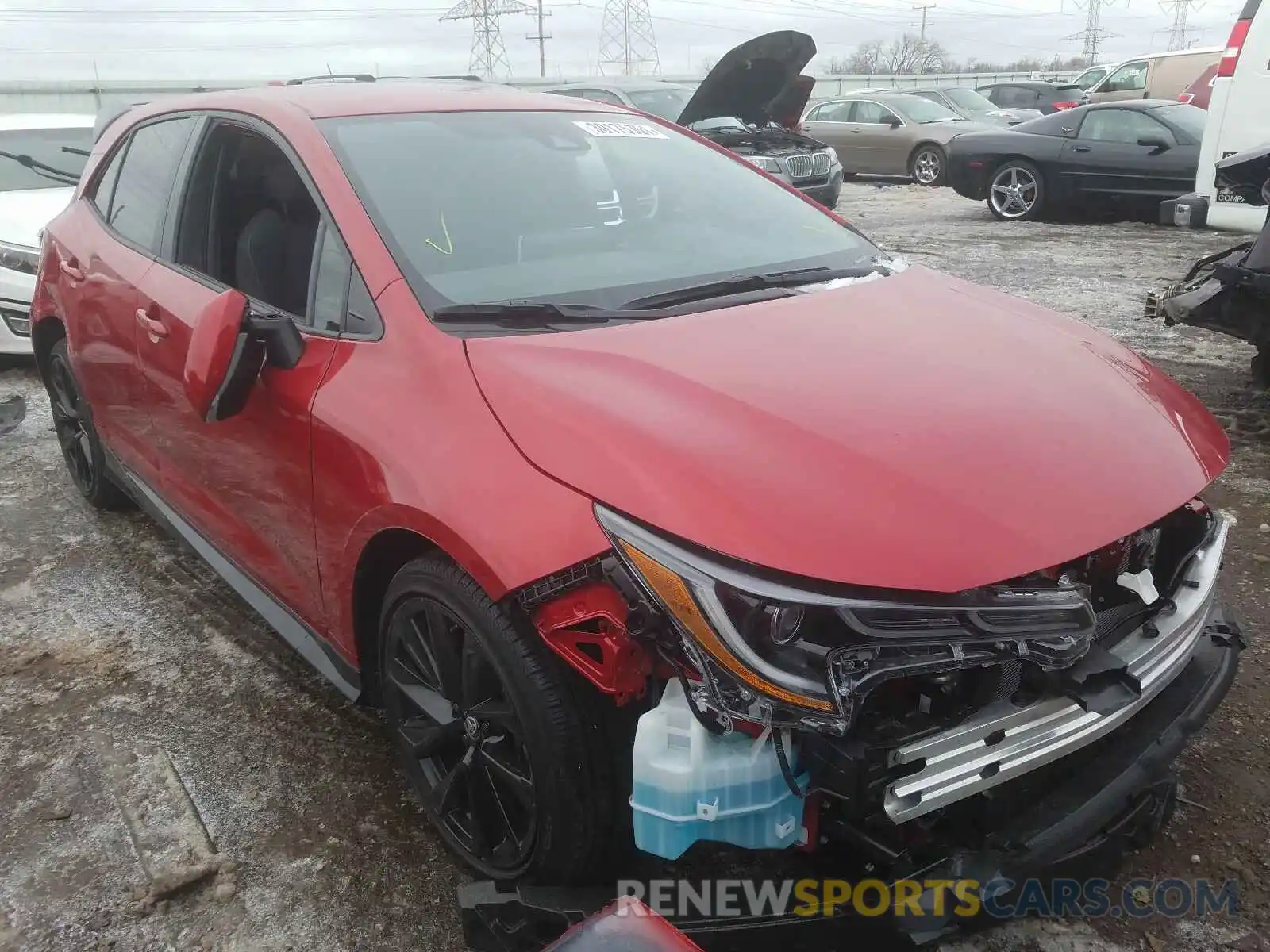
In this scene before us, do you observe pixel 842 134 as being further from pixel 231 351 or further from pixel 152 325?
pixel 231 351

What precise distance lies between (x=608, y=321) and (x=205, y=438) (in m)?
1.33

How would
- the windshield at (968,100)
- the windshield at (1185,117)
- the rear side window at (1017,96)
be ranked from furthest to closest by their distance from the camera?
the rear side window at (1017,96) < the windshield at (968,100) < the windshield at (1185,117)

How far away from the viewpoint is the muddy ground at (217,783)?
84.0 inches

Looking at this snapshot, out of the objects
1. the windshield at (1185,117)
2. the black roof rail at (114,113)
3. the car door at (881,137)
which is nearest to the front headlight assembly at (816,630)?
the black roof rail at (114,113)

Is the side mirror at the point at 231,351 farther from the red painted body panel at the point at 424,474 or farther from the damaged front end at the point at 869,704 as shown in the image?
the damaged front end at the point at 869,704

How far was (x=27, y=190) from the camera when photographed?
7.05 m

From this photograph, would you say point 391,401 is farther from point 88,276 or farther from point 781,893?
point 88,276

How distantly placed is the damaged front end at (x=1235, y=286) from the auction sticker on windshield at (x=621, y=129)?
8.87 feet

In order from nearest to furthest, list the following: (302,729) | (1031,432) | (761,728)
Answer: (761,728) < (1031,432) < (302,729)

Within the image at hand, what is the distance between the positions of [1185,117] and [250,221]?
10.4 meters

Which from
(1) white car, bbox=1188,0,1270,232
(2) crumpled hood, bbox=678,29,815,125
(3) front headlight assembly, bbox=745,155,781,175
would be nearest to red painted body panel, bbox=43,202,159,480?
(1) white car, bbox=1188,0,1270,232

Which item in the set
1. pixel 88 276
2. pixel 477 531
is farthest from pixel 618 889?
pixel 88 276

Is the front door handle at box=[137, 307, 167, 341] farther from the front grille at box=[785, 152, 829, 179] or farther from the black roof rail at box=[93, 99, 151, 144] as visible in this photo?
the front grille at box=[785, 152, 829, 179]

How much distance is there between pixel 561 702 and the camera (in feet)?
5.83
